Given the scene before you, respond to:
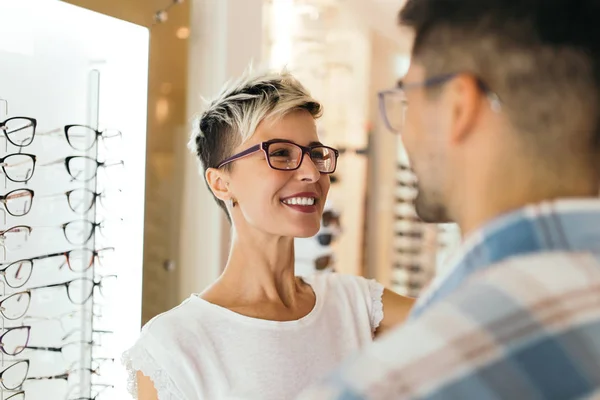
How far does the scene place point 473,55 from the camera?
531 millimetres

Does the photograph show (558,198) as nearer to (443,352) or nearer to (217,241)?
(443,352)

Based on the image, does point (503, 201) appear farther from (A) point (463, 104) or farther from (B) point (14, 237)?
(B) point (14, 237)

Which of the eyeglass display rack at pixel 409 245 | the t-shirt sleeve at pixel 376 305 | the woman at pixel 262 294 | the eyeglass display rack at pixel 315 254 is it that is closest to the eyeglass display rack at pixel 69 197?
the woman at pixel 262 294

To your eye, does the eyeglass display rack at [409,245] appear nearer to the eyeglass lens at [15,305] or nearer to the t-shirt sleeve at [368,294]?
the t-shirt sleeve at [368,294]

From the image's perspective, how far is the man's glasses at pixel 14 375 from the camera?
108 cm

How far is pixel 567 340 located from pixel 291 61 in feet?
5.77

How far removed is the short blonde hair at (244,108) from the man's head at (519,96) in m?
0.49

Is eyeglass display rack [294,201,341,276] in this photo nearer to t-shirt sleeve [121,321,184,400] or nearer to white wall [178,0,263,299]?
white wall [178,0,263,299]

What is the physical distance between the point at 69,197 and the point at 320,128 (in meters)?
1.10

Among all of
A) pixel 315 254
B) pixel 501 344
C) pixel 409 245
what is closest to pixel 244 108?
pixel 501 344

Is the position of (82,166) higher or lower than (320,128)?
lower

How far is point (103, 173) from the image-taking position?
1340mm

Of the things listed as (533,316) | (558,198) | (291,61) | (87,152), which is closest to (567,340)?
(533,316)

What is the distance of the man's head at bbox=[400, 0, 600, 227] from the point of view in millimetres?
504
